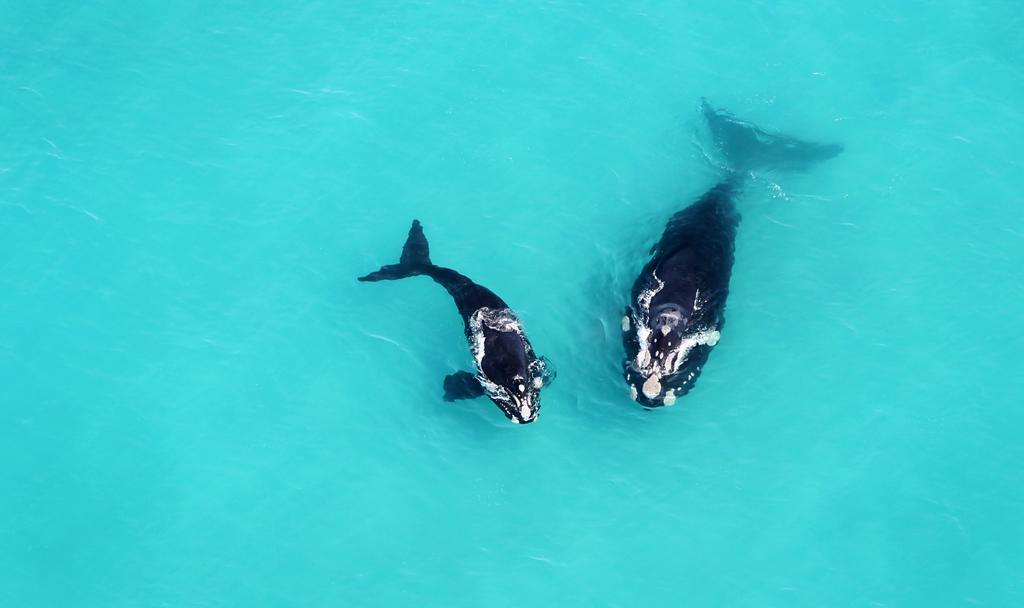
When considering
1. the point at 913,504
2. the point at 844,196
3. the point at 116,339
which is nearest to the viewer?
the point at 913,504

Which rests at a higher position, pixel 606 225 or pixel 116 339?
pixel 606 225

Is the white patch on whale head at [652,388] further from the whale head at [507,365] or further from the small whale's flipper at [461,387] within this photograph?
the small whale's flipper at [461,387]

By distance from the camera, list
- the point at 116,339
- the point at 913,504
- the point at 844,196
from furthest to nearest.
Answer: the point at 844,196 < the point at 116,339 < the point at 913,504

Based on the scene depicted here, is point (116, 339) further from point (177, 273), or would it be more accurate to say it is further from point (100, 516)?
point (100, 516)

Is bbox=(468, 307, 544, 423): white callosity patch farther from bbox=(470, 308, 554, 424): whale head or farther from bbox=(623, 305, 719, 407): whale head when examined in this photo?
bbox=(623, 305, 719, 407): whale head

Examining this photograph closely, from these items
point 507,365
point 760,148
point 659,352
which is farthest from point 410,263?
point 760,148

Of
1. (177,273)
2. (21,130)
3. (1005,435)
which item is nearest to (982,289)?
(1005,435)
